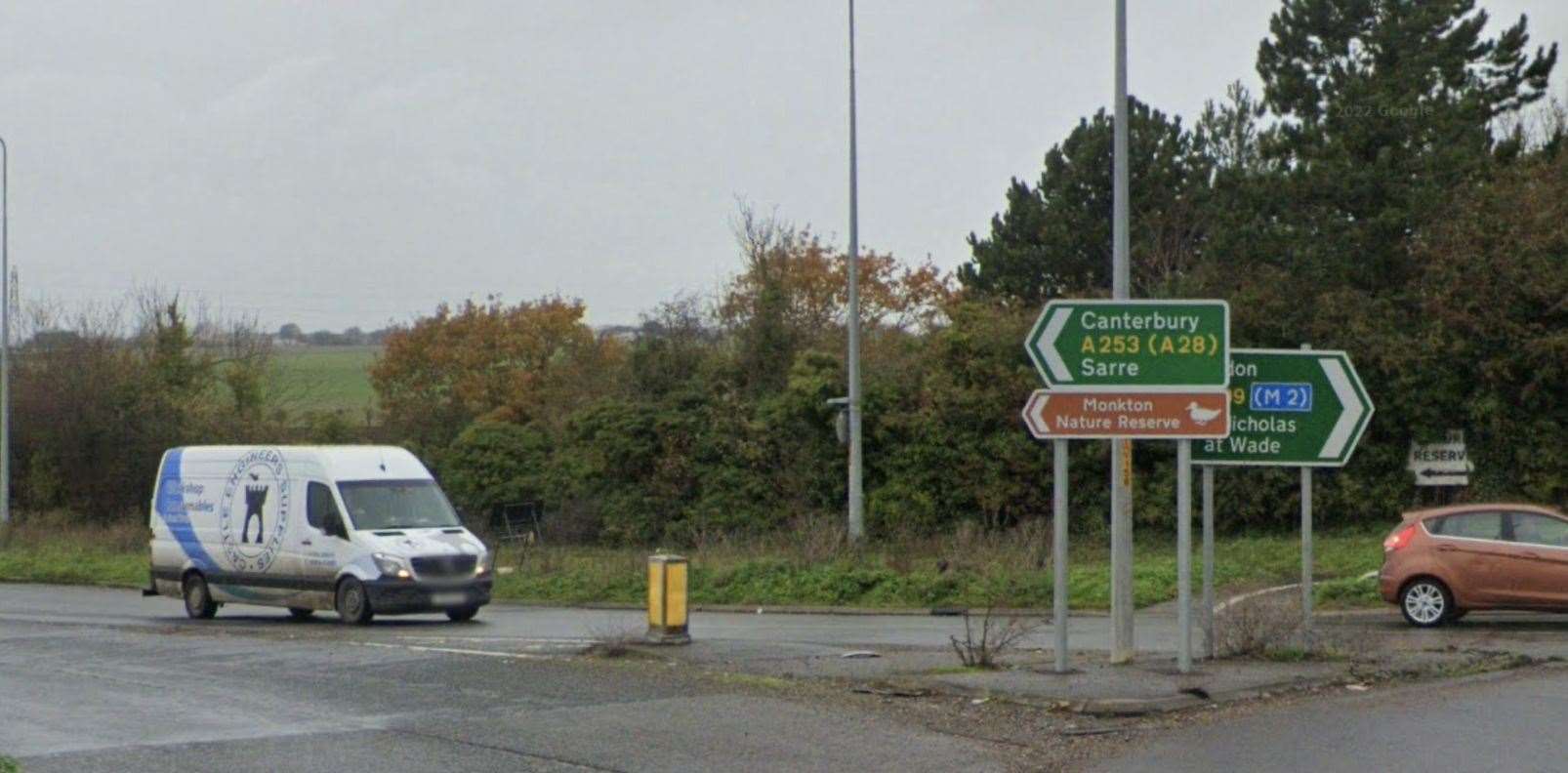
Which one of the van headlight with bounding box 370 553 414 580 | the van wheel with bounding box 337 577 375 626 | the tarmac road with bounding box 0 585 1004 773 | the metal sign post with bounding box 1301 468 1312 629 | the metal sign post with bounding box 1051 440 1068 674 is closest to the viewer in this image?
the tarmac road with bounding box 0 585 1004 773

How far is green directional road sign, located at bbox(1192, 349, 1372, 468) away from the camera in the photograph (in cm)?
1488

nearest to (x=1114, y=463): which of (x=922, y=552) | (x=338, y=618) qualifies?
(x=338, y=618)

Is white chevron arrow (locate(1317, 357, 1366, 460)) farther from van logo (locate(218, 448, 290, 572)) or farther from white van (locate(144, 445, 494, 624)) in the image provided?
van logo (locate(218, 448, 290, 572))

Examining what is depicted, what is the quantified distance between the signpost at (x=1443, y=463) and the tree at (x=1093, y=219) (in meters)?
15.5

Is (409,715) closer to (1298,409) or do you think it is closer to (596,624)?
(1298,409)

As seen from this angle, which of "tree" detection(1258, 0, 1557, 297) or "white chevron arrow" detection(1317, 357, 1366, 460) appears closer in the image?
"white chevron arrow" detection(1317, 357, 1366, 460)

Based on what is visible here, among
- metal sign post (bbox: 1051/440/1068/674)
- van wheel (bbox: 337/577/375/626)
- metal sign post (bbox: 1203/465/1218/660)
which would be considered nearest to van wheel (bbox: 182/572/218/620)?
van wheel (bbox: 337/577/375/626)

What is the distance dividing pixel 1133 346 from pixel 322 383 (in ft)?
203

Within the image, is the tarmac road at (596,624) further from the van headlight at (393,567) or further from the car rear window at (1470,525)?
the car rear window at (1470,525)

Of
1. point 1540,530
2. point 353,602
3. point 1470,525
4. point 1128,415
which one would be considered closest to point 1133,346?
point 1128,415

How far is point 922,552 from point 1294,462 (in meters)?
15.6

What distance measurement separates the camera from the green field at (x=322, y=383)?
6612 centimetres

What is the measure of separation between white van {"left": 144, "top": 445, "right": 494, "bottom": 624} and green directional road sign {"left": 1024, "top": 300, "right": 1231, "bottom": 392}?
37.8ft

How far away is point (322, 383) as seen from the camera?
236ft
